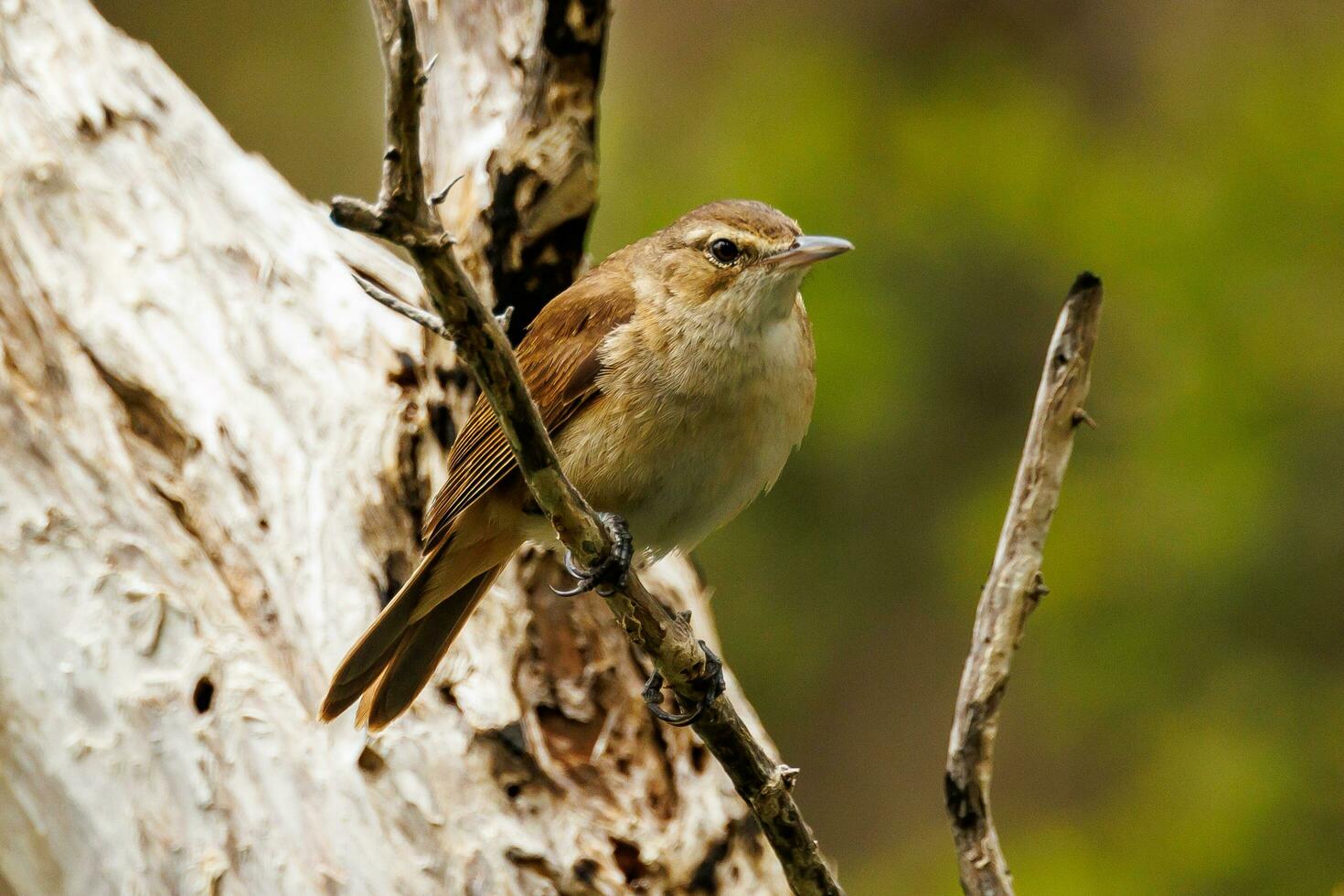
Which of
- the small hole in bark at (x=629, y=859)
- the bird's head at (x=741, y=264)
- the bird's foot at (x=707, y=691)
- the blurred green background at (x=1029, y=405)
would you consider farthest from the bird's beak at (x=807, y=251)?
the blurred green background at (x=1029, y=405)

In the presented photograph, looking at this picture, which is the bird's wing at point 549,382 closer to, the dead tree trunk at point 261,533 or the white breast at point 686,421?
the white breast at point 686,421

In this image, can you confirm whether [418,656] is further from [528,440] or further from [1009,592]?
[1009,592]

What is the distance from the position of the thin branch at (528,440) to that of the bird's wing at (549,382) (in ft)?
2.01

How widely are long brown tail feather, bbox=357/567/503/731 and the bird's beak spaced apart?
1090mm

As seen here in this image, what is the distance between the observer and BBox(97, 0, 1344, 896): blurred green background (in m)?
5.58

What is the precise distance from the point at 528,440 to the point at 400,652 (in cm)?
125

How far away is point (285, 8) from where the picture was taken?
9.70 meters

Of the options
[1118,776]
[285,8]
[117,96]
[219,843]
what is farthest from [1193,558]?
[285,8]

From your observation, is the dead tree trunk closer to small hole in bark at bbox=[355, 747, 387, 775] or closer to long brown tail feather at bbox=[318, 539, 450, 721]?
small hole in bark at bbox=[355, 747, 387, 775]

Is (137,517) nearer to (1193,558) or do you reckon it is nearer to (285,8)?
(1193,558)

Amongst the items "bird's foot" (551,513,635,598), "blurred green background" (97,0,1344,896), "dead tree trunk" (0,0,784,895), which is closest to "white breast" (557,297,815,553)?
"bird's foot" (551,513,635,598)

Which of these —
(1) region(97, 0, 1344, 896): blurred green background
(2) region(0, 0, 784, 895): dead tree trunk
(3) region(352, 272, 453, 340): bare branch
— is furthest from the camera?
(1) region(97, 0, 1344, 896): blurred green background

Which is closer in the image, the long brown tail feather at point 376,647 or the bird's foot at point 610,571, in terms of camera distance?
the bird's foot at point 610,571

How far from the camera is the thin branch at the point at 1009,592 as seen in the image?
10.3 feet
